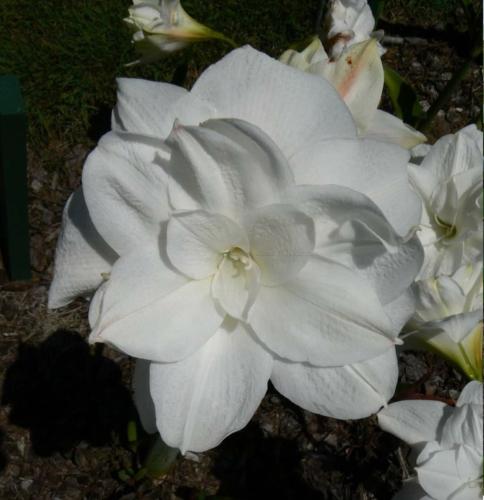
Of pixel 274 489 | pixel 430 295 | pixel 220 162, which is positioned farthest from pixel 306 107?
pixel 274 489

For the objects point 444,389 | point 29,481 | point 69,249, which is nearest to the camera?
point 69,249

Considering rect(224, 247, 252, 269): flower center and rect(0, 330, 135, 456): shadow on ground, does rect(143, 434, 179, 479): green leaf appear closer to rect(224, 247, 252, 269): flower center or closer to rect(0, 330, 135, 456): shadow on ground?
rect(0, 330, 135, 456): shadow on ground

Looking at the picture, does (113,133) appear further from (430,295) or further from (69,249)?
(430,295)

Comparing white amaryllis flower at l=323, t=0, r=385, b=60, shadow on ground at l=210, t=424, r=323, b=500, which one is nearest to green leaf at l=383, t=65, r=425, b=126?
white amaryllis flower at l=323, t=0, r=385, b=60

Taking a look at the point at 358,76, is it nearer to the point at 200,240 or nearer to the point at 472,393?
the point at 200,240

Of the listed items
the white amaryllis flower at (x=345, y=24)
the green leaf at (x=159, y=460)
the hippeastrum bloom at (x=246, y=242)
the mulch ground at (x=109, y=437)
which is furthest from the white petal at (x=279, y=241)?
the mulch ground at (x=109, y=437)

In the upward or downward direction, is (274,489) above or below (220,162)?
below

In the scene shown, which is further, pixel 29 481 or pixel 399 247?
pixel 29 481

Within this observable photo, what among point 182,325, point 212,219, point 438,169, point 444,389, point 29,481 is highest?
point 438,169

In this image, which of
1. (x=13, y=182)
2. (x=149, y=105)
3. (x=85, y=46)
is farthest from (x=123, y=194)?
(x=85, y=46)
